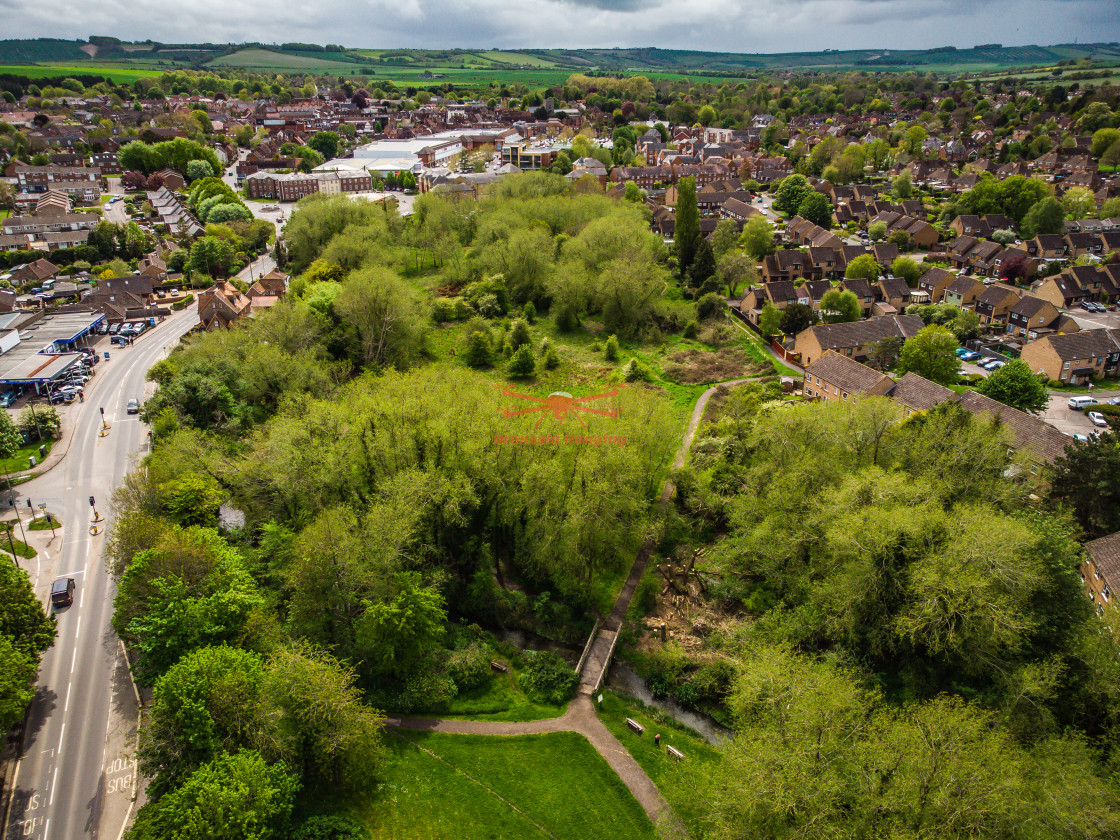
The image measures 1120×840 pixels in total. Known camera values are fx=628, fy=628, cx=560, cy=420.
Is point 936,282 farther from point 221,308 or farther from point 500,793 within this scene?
point 221,308

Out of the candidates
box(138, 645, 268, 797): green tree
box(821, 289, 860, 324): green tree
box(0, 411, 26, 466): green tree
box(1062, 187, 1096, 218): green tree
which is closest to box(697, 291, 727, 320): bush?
box(821, 289, 860, 324): green tree

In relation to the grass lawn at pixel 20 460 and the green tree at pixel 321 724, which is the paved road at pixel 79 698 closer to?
the grass lawn at pixel 20 460

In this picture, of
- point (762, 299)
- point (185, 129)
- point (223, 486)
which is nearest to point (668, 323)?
point (762, 299)

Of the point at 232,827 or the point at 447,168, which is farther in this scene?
the point at 447,168

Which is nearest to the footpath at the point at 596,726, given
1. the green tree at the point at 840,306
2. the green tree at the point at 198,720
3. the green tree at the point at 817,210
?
the green tree at the point at 198,720

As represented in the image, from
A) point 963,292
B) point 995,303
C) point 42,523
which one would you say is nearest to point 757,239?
point 963,292

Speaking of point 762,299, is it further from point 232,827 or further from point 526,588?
point 232,827
